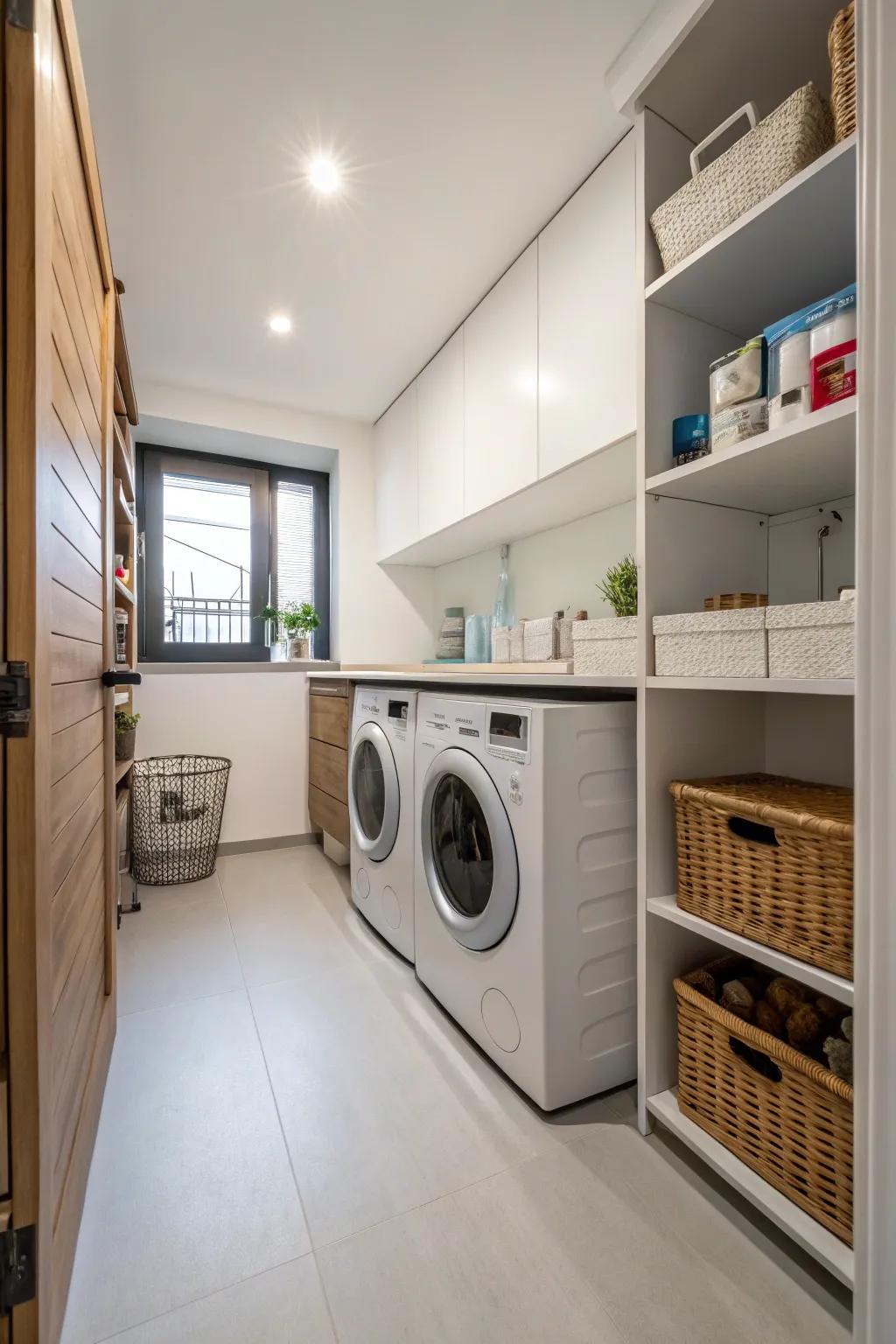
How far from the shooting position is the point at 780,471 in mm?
1049

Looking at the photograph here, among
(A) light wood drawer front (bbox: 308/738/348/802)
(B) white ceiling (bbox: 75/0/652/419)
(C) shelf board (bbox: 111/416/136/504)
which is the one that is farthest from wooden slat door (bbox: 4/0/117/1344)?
(A) light wood drawer front (bbox: 308/738/348/802)

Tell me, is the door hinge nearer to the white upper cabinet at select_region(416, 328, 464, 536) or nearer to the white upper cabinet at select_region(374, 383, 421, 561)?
the white upper cabinet at select_region(416, 328, 464, 536)

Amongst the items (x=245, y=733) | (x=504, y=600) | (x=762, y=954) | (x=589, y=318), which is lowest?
(x=762, y=954)

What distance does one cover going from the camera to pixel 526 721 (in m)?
1.21

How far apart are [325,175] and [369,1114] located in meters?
2.33

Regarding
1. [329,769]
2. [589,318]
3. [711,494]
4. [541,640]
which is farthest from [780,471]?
[329,769]

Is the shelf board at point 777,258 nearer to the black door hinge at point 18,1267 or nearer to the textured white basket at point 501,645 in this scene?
the textured white basket at point 501,645

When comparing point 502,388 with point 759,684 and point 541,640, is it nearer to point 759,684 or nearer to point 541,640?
point 541,640

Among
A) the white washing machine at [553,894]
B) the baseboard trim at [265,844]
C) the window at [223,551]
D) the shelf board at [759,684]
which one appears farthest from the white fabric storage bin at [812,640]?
the window at [223,551]

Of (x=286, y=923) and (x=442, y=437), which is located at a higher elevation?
(x=442, y=437)

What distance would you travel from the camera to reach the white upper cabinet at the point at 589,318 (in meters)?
1.44

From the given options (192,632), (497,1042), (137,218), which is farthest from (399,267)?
(497,1042)

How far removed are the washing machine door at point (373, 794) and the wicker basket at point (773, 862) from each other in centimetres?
94

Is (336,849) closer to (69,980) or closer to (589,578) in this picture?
(589,578)
